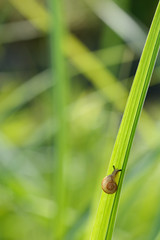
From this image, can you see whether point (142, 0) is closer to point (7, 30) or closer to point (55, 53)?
point (7, 30)

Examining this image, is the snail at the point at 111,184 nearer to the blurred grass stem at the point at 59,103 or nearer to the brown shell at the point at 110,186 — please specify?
the brown shell at the point at 110,186

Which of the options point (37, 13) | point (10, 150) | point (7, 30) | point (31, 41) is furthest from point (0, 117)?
point (31, 41)

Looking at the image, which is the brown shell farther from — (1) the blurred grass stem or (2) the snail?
(1) the blurred grass stem

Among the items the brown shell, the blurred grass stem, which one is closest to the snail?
the brown shell

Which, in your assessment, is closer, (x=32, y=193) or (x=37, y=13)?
(x=32, y=193)

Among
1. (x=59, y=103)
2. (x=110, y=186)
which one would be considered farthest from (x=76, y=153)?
(x=110, y=186)

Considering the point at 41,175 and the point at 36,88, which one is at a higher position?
the point at 36,88

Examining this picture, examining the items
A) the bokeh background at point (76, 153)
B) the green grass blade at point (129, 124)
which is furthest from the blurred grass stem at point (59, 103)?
the green grass blade at point (129, 124)

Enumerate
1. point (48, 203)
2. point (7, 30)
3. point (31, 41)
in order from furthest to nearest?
point (31, 41)
point (7, 30)
point (48, 203)
